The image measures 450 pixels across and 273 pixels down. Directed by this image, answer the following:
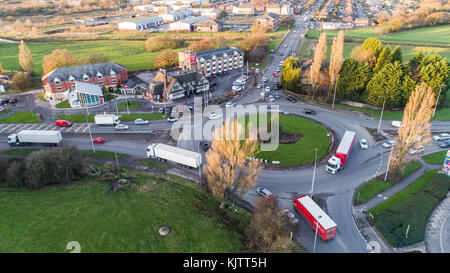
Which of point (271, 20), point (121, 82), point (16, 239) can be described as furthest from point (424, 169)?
point (271, 20)

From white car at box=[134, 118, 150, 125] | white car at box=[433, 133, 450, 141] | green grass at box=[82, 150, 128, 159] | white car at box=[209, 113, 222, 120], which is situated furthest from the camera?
white car at box=[209, 113, 222, 120]

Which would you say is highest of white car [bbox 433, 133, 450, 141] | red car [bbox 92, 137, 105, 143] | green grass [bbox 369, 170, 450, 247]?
red car [bbox 92, 137, 105, 143]

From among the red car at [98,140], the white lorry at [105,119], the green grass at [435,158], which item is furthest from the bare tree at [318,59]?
the red car at [98,140]

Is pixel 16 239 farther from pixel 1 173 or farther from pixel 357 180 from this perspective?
pixel 357 180

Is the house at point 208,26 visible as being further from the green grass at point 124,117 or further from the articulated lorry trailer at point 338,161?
the articulated lorry trailer at point 338,161

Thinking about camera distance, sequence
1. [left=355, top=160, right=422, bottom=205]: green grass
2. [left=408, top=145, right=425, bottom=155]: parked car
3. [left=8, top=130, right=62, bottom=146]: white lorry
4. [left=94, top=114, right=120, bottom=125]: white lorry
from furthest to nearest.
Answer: [left=94, top=114, right=120, bottom=125]: white lorry
[left=8, top=130, right=62, bottom=146]: white lorry
[left=408, top=145, right=425, bottom=155]: parked car
[left=355, top=160, right=422, bottom=205]: green grass

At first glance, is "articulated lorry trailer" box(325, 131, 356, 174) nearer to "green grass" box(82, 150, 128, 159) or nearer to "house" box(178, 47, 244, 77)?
"green grass" box(82, 150, 128, 159)

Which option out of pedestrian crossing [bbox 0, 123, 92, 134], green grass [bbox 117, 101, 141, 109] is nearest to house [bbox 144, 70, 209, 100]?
green grass [bbox 117, 101, 141, 109]
